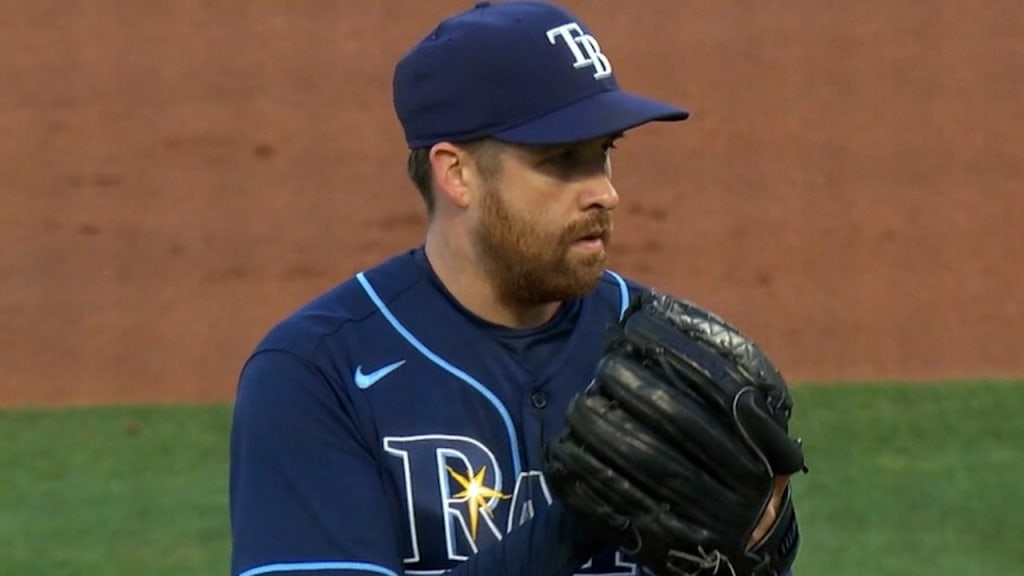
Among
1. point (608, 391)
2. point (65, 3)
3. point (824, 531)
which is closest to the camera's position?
point (608, 391)

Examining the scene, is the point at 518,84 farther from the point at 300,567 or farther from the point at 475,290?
the point at 300,567

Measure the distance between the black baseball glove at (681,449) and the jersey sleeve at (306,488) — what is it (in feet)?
0.78

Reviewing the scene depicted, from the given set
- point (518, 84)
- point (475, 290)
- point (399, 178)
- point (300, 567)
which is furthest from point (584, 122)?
point (399, 178)

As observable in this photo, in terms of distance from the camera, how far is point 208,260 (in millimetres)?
10555

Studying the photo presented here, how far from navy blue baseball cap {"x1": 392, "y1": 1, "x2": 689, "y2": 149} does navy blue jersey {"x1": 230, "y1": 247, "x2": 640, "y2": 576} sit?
0.27 meters

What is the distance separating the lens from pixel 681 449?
7.50 feet

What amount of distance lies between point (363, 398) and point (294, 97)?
29.5ft

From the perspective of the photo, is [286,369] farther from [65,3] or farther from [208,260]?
[65,3]

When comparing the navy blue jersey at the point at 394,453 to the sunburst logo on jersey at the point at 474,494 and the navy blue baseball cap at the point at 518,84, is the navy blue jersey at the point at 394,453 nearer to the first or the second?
the sunburst logo on jersey at the point at 474,494

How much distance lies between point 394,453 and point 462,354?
0.17m

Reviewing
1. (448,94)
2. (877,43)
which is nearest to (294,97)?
(877,43)

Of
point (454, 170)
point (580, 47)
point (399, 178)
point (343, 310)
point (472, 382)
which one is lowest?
point (399, 178)

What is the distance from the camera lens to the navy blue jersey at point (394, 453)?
2.34 m

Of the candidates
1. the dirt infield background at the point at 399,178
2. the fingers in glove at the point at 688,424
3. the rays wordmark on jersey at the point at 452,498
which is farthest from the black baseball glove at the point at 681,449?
the dirt infield background at the point at 399,178
